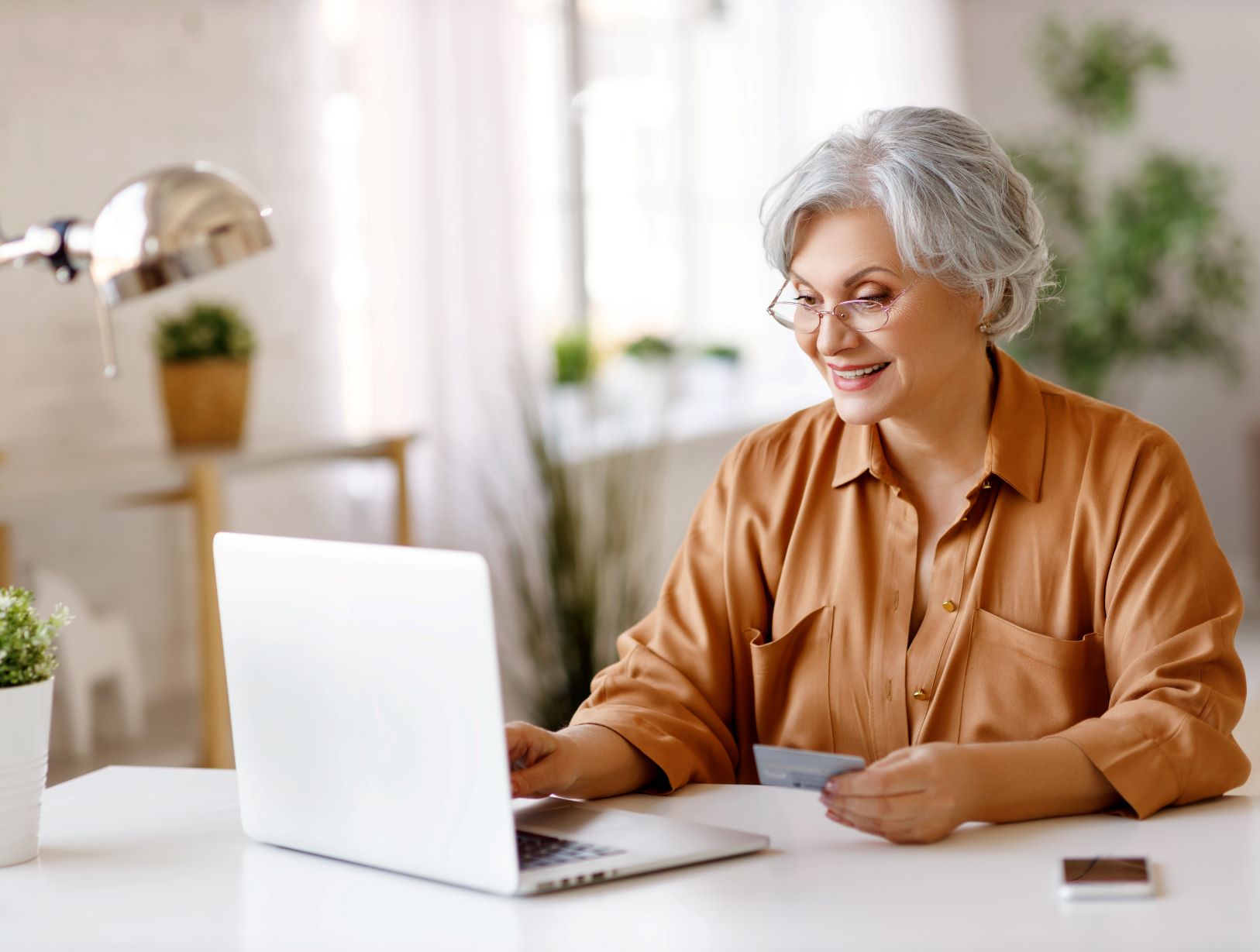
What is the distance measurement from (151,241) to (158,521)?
2.24 meters

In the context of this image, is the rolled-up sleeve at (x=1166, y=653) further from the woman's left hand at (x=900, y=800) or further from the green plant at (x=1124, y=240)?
the green plant at (x=1124, y=240)

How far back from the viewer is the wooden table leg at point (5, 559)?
2.88m

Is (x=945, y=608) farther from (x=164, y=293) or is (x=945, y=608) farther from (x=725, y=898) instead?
(x=164, y=293)

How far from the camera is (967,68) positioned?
6.34m

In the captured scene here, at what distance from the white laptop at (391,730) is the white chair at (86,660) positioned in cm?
162

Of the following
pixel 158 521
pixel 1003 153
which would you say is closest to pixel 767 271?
pixel 158 521

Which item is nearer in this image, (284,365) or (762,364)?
(284,365)

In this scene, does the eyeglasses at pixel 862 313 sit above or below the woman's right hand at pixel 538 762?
above

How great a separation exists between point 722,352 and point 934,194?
12.2 ft

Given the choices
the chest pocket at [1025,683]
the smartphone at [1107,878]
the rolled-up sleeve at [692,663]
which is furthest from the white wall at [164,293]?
the smartphone at [1107,878]

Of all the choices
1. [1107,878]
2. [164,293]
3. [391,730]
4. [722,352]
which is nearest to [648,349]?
[722,352]

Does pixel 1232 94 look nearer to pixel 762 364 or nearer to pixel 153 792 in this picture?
pixel 762 364

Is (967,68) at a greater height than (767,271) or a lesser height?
greater

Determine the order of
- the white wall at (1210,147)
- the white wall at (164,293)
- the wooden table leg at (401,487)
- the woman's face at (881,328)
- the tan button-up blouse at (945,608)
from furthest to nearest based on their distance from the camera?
the white wall at (1210,147), the wooden table leg at (401,487), the white wall at (164,293), the woman's face at (881,328), the tan button-up blouse at (945,608)
